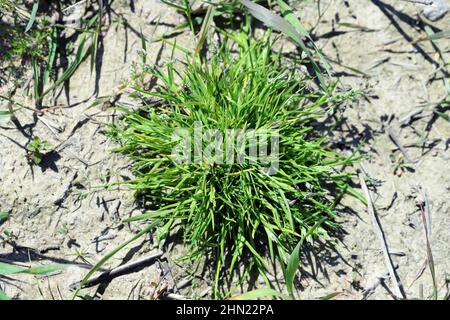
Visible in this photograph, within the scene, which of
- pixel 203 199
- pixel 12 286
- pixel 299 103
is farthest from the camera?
pixel 299 103

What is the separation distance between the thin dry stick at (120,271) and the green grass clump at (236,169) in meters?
0.17

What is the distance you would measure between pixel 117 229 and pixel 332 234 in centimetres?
114

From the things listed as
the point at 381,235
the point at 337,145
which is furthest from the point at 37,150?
the point at 381,235

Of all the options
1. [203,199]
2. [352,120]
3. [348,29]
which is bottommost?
[203,199]

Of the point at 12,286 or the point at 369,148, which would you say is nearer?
the point at 12,286

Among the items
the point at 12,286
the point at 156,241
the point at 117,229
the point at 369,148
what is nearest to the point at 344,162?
the point at 369,148

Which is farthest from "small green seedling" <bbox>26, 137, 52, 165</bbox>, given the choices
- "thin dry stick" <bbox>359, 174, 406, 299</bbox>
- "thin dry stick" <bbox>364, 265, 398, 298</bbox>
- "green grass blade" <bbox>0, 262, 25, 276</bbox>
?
"thin dry stick" <bbox>364, 265, 398, 298</bbox>

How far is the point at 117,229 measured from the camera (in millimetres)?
2666

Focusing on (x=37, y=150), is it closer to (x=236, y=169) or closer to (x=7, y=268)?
(x=7, y=268)

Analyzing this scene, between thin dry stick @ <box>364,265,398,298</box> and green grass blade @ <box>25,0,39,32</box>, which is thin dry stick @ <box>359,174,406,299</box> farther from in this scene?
green grass blade @ <box>25,0,39,32</box>

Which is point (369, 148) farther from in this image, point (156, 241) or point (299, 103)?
point (156, 241)

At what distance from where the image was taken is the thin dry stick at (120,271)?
8.54 feet

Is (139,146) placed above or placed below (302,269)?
above

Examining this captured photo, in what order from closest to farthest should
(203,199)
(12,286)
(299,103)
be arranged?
(203,199) < (12,286) < (299,103)
